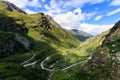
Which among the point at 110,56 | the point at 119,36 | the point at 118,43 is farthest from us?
the point at 119,36

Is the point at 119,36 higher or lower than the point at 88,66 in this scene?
higher

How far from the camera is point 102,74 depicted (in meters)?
130

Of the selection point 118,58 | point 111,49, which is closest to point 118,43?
point 111,49

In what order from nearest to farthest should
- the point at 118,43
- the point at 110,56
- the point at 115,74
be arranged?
the point at 115,74, the point at 110,56, the point at 118,43

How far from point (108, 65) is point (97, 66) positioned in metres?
6.73

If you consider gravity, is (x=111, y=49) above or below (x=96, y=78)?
above

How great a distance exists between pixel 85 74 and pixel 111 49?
18066 mm

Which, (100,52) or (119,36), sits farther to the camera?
(119,36)

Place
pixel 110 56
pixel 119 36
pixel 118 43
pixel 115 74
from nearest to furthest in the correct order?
pixel 115 74 < pixel 110 56 < pixel 118 43 < pixel 119 36

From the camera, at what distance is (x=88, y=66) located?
14125 centimetres

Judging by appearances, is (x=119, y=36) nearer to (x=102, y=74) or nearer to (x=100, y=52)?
(x=100, y=52)

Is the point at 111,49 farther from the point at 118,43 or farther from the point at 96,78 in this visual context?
the point at 96,78

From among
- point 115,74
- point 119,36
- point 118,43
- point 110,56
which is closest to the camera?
point 115,74

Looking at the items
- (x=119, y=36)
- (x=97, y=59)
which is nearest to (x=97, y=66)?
(x=97, y=59)
